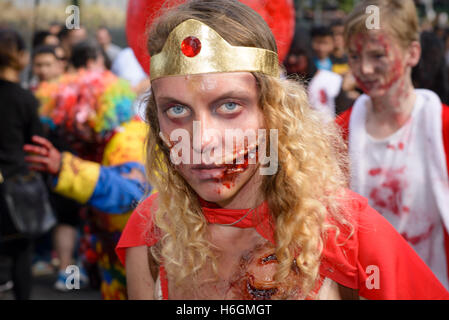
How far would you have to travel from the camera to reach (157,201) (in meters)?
1.64

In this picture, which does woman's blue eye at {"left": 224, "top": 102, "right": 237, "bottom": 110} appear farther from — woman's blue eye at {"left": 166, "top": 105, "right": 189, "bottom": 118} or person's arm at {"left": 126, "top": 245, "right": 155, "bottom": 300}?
person's arm at {"left": 126, "top": 245, "right": 155, "bottom": 300}

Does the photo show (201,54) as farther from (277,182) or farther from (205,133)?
(277,182)

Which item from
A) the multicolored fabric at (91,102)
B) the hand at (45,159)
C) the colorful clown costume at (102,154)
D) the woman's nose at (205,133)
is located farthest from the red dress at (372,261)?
the multicolored fabric at (91,102)

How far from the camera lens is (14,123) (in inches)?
150

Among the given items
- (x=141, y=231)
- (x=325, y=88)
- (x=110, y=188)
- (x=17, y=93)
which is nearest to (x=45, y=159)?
(x=110, y=188)

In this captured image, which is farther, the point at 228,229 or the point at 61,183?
the point at 61,183

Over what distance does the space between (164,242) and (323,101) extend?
3181mm

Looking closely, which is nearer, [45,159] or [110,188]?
[45,159]

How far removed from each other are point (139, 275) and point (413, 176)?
1.50 m

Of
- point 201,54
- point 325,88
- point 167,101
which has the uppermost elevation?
point 325,88

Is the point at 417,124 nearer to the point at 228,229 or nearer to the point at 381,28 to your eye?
the point at 381,28

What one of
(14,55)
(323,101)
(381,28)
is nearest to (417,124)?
(381,28)

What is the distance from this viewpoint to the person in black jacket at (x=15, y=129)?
3.80 meters

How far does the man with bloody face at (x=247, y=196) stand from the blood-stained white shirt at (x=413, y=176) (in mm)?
1029
